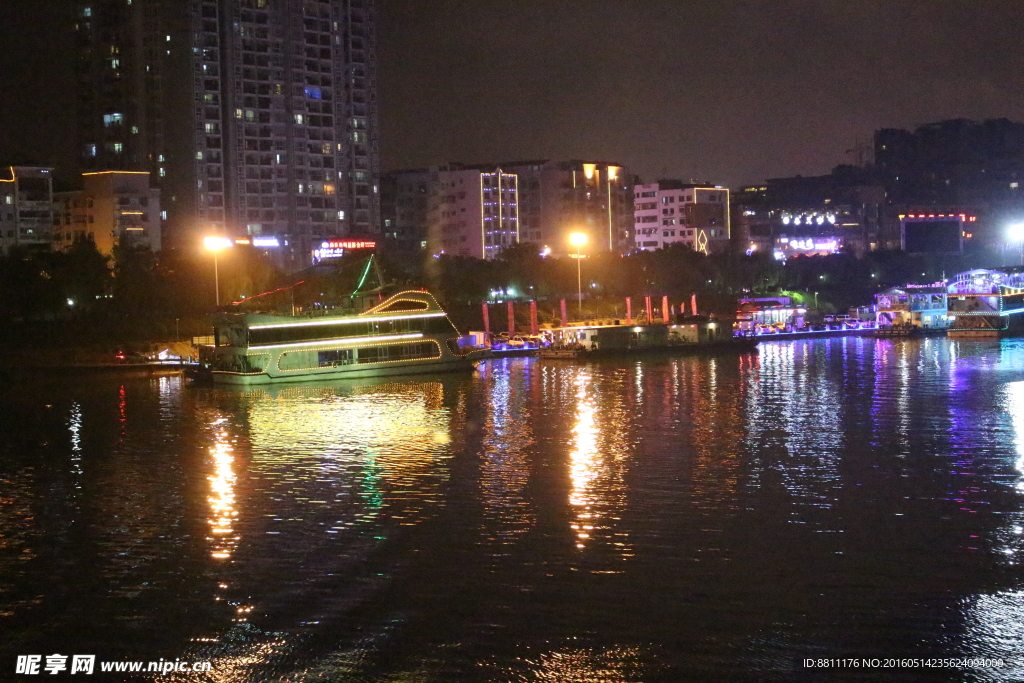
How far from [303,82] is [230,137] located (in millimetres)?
4691

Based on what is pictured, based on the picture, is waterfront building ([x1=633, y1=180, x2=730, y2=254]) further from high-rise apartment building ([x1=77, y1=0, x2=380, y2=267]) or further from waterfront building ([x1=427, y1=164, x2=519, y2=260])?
high-rise apartment building ([x1=77, y1=0, x2=380, y2=267])

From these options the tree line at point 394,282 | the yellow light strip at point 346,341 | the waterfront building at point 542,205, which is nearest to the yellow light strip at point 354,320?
the yellow light strip at point 346,341

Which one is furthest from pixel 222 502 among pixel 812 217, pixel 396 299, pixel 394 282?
pixel 812 217

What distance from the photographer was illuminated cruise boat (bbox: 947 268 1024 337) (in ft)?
158

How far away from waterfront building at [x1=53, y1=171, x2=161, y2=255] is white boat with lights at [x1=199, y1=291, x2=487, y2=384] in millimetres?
21801

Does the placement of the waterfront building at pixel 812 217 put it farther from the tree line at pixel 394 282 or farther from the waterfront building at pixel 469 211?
the waterfront building at pixel 469 211

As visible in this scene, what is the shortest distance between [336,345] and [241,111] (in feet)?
87.8

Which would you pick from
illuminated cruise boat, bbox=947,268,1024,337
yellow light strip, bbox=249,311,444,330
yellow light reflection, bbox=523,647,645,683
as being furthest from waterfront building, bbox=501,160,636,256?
yellow light reflection, bbox=523,647,645,683

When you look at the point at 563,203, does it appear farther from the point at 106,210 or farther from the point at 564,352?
the point at 564,352

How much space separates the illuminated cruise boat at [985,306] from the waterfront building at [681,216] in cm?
2254

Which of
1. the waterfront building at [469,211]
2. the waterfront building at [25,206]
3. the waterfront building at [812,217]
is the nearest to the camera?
the waterfront building at [25,206]

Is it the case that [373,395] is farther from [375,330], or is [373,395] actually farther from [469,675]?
[469,675]

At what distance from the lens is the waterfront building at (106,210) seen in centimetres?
4803

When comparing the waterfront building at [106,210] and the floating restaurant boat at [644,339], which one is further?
the waterfront building at [106,210]
